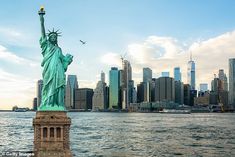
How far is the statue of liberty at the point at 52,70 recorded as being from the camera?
38031 millimetres

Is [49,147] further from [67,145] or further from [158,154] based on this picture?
[158,154]

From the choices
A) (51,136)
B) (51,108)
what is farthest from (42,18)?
(51,136)

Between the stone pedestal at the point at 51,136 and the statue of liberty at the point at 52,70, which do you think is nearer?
the stone pedestal at the point at 51,136

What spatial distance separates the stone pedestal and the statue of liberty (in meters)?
2.08

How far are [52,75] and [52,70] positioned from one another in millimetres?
434

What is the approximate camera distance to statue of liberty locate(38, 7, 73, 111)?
38.0 metres

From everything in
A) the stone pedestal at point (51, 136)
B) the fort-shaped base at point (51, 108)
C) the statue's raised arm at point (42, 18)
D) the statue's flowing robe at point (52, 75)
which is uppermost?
the statue's raised arm at point (42, 18)

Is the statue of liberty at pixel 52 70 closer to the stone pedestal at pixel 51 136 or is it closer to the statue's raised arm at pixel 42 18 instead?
the statue's raised arm at pixel 42 18

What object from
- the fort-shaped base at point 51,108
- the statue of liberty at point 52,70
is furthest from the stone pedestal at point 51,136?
the statue of liberty at point 52,70

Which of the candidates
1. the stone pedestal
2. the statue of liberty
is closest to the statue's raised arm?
the statue of liberty

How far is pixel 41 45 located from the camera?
39.4 m

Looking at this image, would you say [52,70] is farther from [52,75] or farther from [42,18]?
[42,18]

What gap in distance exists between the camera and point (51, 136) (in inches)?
1395

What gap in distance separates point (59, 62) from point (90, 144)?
6343 cm
